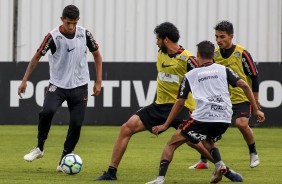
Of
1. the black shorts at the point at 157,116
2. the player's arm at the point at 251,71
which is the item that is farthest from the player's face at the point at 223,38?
the black shorts at the point at 157,116

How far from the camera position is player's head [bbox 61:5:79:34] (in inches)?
513

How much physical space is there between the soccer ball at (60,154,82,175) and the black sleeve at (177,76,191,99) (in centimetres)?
203

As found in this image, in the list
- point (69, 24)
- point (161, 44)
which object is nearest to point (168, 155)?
point (161, 44)

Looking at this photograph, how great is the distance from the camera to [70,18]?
1313 centimetres

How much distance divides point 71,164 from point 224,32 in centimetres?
304

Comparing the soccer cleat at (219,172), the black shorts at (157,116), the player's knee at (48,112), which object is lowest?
the soccer cleat at (219,172)

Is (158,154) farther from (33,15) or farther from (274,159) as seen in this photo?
(33,15)

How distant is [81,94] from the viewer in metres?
13.6

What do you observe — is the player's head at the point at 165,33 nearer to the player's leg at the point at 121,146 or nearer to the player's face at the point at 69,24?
the player's leg at the point at 121,146

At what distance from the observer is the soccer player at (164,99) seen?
12.2 m

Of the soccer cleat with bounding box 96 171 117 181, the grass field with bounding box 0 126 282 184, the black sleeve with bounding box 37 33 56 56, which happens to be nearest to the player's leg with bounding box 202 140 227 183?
the grass field with bounding box 0 126 282 184

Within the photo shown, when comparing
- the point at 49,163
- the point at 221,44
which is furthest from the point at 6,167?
the point at 221,44

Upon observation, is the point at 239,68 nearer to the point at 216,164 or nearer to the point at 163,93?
the point at 163,93

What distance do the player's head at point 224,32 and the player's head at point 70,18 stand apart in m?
2.12
